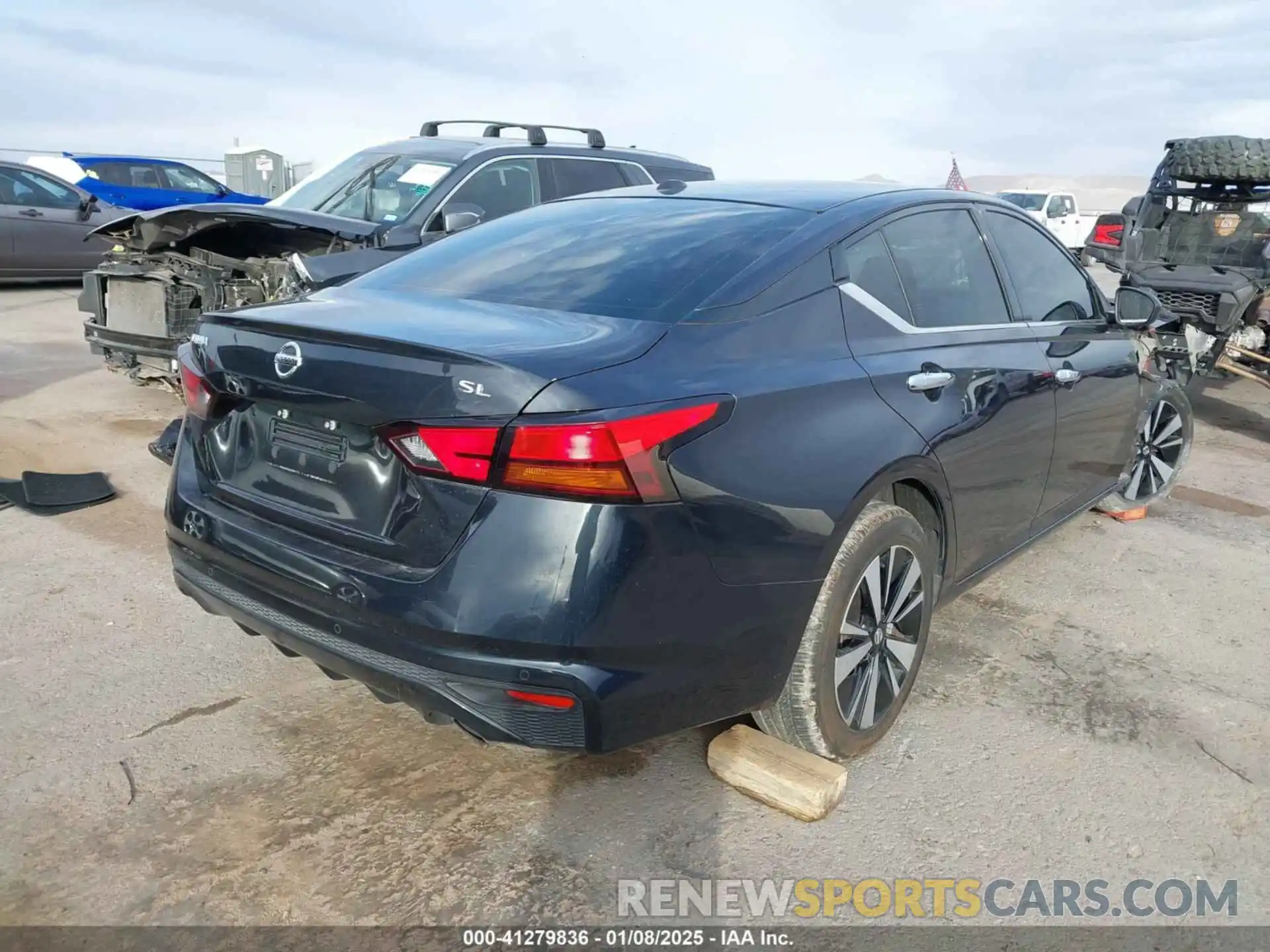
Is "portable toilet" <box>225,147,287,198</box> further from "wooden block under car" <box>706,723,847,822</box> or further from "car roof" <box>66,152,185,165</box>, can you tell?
"wooden block under car" <box>706,723,847,822</box>

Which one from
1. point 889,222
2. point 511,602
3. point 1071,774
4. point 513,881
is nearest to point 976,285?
point 889,222

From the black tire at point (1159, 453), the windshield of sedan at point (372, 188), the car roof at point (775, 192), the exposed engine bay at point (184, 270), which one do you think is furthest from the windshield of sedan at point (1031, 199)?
the car roof at point (775, 192)

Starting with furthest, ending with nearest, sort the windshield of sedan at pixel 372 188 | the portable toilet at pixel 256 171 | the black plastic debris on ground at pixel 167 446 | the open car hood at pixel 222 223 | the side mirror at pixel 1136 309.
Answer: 1. the portable toilet at pixel 256 171
2. the windshield of sedan at pixel 372 188
3. the open car hood at pixel 222 223
4. the black plastic debris on ground at pixel 167 446
5. the side mirror at pixel 1136 309

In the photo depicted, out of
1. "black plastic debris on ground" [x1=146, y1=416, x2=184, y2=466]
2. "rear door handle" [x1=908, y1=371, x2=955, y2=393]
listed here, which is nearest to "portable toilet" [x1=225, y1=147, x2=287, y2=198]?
"black plastic debris on ground" [x1=146, y1=416, x2=184, y2=466]

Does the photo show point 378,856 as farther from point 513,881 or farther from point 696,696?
point 696,696

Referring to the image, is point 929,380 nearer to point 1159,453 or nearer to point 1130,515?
point 1130,515

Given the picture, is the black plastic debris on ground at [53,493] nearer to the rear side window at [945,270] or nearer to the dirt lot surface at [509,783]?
the dirt lot surface at [509,783]

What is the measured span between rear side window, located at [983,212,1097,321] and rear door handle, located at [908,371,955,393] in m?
0.88

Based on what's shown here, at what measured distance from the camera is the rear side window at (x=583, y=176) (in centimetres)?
704

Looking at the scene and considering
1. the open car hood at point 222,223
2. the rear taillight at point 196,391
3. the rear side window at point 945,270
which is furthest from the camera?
the open car hood at point 222,223

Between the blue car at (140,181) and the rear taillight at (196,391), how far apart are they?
13283 mm

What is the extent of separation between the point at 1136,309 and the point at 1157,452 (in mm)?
1486

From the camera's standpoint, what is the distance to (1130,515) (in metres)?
5.38

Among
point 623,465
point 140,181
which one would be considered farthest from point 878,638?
point 140,181
